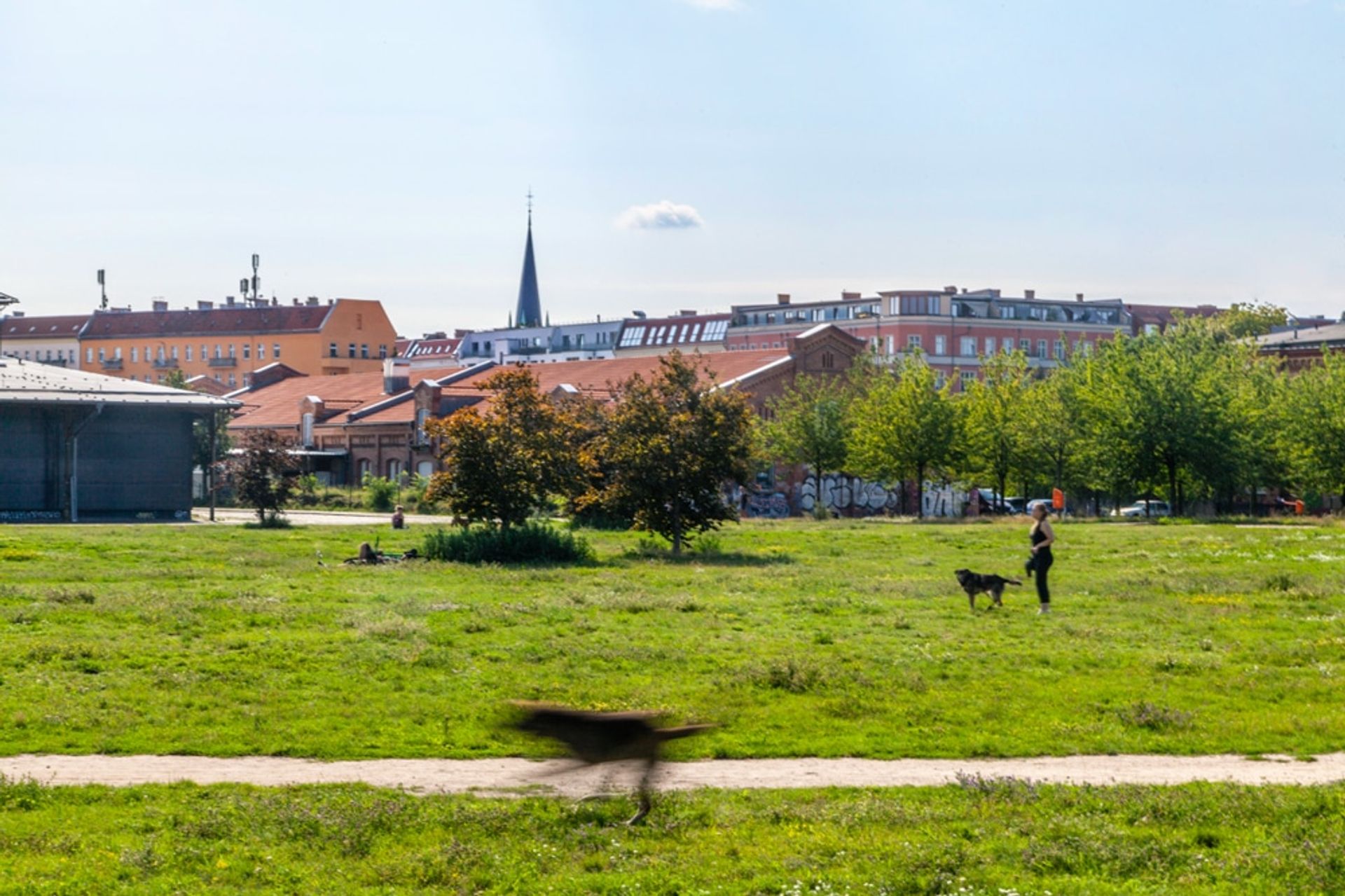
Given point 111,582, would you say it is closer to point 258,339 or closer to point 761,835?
point 761,835

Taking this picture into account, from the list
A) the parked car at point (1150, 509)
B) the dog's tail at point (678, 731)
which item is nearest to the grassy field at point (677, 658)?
the dog's tail at point (678, 731)

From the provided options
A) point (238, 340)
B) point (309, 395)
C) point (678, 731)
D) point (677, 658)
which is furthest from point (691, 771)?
point (238, 340)

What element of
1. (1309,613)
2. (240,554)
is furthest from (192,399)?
(1309,613)

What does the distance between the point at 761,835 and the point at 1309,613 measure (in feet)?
57.0

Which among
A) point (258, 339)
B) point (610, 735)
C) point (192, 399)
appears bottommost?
point (610, 735)

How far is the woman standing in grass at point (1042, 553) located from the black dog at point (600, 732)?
15332 millimetres

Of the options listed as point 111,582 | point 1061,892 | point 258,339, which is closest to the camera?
point 1061,892

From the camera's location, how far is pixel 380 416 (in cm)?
8825

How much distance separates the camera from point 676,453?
4112 centimetres

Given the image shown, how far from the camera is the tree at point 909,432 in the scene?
69.4 m

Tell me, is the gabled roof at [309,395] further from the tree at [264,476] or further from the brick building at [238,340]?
the tree at [264,476]

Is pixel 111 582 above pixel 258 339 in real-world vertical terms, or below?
below

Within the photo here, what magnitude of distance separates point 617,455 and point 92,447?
26983 millimetres

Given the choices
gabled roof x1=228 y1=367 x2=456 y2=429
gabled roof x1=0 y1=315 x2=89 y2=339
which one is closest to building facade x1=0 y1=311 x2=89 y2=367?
gabled roof x1=0 y1=315 x2=89 y2=339
